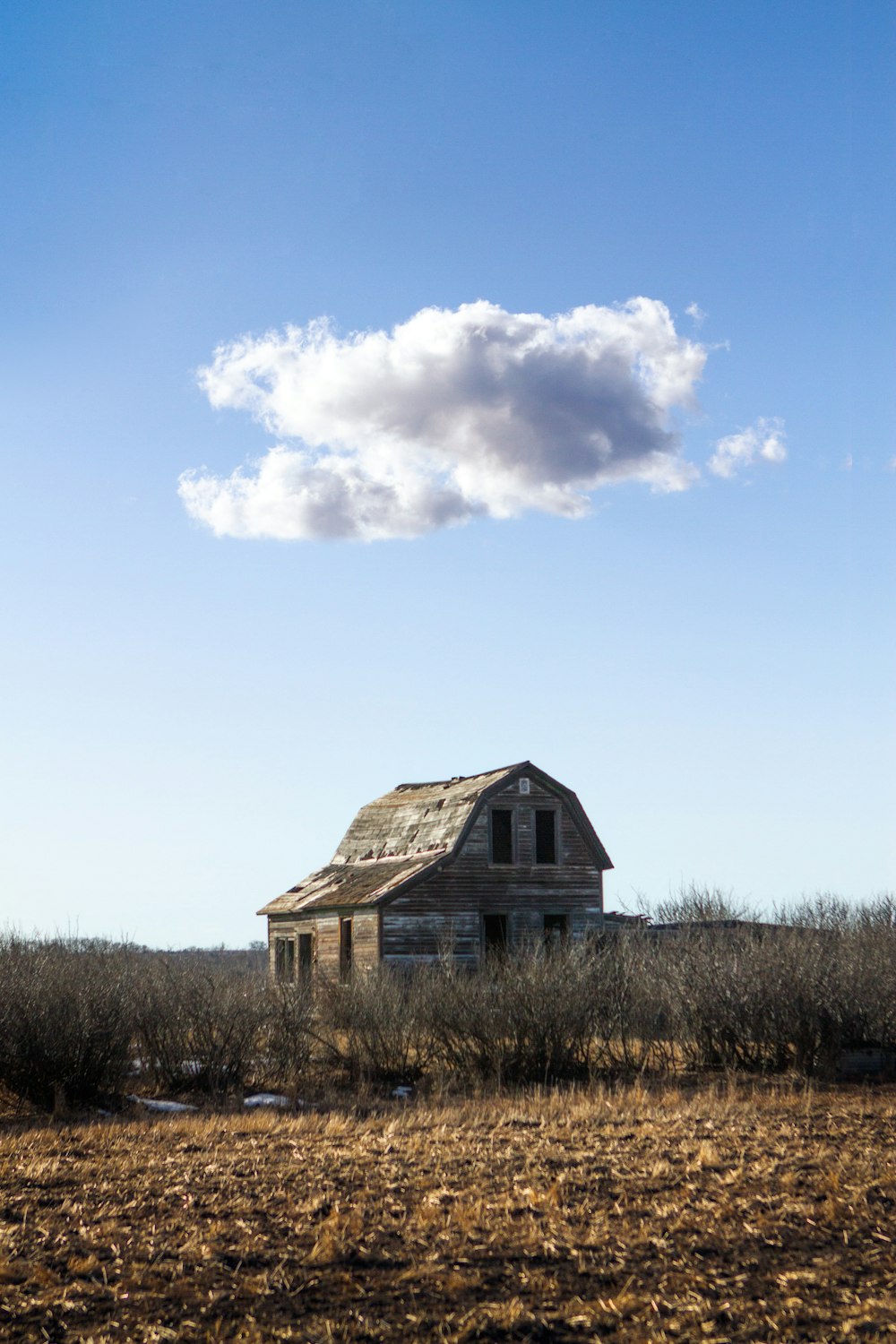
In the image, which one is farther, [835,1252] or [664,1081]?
[664,1081]

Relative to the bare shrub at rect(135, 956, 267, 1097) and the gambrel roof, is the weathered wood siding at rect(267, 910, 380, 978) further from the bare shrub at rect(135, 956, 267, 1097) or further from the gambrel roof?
the bare shrub at rect(135, 956, 267, 1097)

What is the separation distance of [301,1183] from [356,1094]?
813cm

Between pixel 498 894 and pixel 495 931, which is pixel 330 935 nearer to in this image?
pixel 495 931

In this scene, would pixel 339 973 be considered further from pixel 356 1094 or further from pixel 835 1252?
pixel 835 1252

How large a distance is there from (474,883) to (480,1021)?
1194 cm

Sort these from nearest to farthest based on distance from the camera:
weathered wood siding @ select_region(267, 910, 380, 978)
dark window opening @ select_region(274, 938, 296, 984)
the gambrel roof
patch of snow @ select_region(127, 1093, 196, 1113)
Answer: patch of snow @ select_region(127, 1093, 196, 1113) < weathered wood siding @ select_region(267, 910, 380, 978) < the gambrel roof < dark window opening @ select_region(274, 938, 296, 984)

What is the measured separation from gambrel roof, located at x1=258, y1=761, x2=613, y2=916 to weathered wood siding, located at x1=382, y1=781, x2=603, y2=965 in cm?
36

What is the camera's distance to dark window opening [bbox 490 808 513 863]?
33.0m

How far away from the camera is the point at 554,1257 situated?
8.52 m

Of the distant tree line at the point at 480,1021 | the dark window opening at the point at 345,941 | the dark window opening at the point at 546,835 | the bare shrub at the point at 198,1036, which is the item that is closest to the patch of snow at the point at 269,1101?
the distant tree line at the point at 480,1021

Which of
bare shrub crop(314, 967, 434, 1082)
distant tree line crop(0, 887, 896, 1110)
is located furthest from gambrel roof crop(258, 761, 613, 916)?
distant tree line crop(0, 887, 896, 1110)

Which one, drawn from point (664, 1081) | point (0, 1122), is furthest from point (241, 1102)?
point (664, 1081)

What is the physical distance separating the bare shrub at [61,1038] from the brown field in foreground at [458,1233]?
4296 mm

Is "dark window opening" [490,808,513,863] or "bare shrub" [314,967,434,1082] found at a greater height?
"dark window opening" [490,808,513,863]
